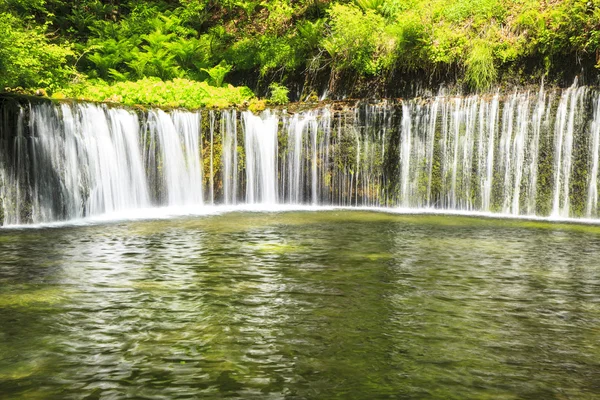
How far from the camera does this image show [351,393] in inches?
138

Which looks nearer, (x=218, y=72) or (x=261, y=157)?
(x=261, y=157)

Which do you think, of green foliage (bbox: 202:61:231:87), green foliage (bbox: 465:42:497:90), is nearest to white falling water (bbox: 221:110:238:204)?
green foliage (bbox: 202:61:231:87)

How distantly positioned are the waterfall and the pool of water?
13.9ft

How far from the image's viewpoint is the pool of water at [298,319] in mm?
3676

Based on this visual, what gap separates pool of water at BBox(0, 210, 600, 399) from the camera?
12.1 feet

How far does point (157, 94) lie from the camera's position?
60.7ft

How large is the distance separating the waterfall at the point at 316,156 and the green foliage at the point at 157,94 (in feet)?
6.31

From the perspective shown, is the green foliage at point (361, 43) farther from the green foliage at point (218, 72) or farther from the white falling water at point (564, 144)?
the white falling water at point (564, 144)

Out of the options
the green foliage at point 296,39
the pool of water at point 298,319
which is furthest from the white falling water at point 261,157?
the pool of water at point 298,319

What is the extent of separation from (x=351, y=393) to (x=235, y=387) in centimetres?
69

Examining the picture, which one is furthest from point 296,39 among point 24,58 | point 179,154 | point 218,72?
point 24,58

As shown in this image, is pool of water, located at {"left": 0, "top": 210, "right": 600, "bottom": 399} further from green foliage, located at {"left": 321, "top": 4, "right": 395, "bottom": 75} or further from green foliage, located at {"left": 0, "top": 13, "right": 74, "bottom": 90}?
green foliage, located at {"left": 321, "top": 4, "right": 395, "bottom": 75}

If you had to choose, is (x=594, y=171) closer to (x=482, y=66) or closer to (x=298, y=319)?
(x=482, y=66)

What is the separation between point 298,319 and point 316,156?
39.5ft
